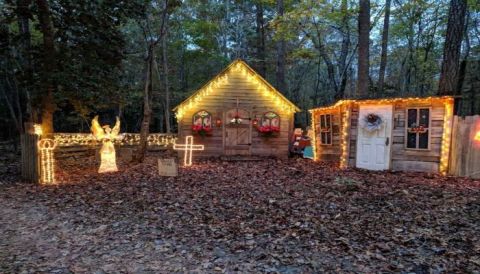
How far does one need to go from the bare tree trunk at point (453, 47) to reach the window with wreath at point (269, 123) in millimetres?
7119

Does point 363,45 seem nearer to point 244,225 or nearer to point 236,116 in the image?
point 236,116

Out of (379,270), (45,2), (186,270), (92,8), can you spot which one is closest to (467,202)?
(379,270)

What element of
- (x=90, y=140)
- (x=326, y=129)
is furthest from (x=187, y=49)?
(x=326, y=129)

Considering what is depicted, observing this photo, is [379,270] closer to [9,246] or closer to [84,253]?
[84,253]

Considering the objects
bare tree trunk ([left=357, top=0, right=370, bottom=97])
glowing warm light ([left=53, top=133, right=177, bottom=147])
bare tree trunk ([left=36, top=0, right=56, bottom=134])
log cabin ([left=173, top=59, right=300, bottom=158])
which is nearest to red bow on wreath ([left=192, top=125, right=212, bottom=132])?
log cabin ([left=173, top=59, right=300, bottom=158])

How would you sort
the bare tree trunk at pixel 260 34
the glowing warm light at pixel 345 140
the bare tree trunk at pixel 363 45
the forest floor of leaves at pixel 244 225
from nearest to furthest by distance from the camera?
the forest floor of leaves at pixel 244 225 < the glowing warm light at pixel 345 140 < the bare tree trunk at pixel 363 45 < the bare tree trunk at pixel 260 34

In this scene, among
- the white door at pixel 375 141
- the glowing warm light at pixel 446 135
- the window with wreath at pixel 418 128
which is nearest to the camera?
the glowing warm light at pixel 446 135

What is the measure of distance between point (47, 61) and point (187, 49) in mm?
21170

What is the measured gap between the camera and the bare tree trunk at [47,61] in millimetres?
10781

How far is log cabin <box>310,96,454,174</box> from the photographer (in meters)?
10.2

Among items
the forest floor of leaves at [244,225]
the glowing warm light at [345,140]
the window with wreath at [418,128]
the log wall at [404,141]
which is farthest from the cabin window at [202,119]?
the window with wreath at [418,128]

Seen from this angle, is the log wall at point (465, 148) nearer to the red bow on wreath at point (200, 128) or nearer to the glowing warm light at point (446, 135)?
the glowing warm light at point (446, 135)

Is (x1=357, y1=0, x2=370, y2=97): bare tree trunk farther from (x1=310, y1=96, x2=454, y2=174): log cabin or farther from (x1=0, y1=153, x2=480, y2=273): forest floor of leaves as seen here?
(x1=0, y1=153, x2=480, y2=273): forest floor of leaves

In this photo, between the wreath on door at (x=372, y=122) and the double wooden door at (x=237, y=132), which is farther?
the double wooden door at (x=237, y=132)
